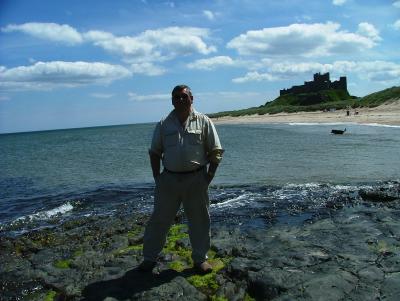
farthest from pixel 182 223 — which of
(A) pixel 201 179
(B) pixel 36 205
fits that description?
(B) pixel 36 205

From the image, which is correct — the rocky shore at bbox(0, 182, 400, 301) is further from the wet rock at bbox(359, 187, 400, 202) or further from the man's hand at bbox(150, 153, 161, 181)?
the wet rock at bbox(359, 187, 400, 202)

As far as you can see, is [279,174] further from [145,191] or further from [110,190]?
[110,190]

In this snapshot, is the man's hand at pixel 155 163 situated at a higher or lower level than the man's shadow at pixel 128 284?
higher

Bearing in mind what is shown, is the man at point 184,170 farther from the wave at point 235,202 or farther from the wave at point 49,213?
the wave at point 49,213

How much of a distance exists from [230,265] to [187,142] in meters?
2.30

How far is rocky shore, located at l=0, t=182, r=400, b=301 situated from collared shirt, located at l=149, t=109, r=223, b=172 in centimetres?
183

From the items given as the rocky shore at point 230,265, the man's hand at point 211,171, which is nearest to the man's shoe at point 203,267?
the rocky shore at point 230,265

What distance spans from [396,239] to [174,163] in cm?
471

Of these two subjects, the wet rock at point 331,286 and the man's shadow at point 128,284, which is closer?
the wet rock at point 331,286

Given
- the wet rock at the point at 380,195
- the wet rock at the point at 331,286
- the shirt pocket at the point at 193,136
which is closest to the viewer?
the wet rock at the point at 331,286

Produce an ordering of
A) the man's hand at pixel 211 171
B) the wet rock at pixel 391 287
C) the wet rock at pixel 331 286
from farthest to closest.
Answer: the man's hand at pixel 211 171 → the wet rock at pixel 331 286 → the wet rock at pixel 391 287

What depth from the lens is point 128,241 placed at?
369 inches

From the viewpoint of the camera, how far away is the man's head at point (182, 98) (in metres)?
6.42

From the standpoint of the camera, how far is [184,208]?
690 cm
